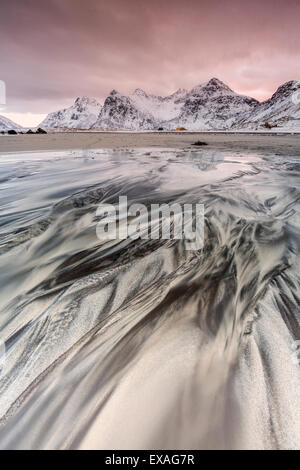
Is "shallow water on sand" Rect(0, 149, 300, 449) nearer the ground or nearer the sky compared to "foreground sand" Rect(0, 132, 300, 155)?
nearer the ground

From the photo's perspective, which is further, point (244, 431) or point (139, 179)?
point (139, 179)

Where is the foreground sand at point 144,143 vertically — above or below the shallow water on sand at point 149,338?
above

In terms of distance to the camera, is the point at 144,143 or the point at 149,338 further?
the point at 144,143

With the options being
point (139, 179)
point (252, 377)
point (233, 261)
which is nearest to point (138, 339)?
point (252, 377)

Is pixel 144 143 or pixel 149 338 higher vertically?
pixel 144 143

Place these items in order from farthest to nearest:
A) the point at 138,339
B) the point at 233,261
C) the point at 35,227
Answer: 1. the point at 35,227
2. the point at 233,261
3. the point at 138,339

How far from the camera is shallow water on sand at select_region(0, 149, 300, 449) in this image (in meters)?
0.89

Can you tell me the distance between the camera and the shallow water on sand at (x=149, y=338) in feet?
2.91

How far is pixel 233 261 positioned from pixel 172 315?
0.90 m

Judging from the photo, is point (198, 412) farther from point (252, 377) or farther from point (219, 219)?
point (219, 219)

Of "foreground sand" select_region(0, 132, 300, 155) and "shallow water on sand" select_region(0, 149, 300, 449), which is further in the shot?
"foreground sand" select_region(0, 132, 300, 155)

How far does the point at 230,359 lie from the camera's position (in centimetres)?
114

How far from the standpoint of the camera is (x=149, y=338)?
4.19ft

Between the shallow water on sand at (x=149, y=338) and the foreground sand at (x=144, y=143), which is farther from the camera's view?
the foreground sand at (x=144, y=143)
